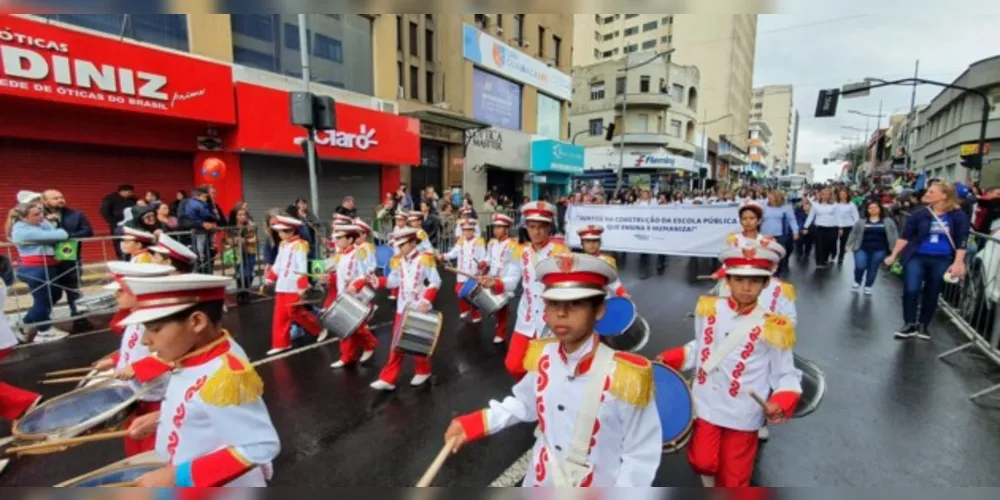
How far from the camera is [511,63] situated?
22828 millimetres

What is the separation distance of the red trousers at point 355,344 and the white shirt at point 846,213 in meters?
11.5

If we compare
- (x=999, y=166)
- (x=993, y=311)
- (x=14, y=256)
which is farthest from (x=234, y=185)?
(x=999, y=166)

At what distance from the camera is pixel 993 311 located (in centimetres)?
625

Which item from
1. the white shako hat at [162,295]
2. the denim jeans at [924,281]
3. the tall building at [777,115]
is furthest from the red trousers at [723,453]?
the tall building at [777,115]

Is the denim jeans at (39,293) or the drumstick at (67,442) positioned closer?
the drumstick at (67,442)

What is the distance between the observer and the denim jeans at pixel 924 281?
5906 mm

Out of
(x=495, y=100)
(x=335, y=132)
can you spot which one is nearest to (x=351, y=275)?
(x=335, y=132)

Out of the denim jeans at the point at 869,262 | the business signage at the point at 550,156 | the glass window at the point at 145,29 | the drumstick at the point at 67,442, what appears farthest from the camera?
the business signage at the point at 550,156

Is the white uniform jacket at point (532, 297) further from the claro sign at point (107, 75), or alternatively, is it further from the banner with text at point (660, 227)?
the claro sign at point (107, 75)

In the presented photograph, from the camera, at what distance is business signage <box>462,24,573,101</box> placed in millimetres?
20078

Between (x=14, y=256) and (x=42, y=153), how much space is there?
333cm

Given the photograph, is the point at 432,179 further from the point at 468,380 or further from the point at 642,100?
the point at 642,100

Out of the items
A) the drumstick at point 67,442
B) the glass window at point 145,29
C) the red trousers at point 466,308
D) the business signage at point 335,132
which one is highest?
the glass window at point 145,29

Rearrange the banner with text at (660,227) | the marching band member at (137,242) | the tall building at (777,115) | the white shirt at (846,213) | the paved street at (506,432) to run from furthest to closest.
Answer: the tall building at (777,115)
the white shirt at (846,213)
the banner with text at (660,227)
the marching band member at (137,242)
the paved street at (506,432)
